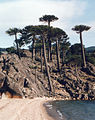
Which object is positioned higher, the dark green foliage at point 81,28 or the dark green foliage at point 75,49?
the dark green foliage at point 81,28

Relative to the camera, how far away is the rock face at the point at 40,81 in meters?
52.3

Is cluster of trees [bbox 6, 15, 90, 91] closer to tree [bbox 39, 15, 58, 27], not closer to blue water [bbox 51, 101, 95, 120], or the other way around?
tree [bbox 39, 15, 58, 27]

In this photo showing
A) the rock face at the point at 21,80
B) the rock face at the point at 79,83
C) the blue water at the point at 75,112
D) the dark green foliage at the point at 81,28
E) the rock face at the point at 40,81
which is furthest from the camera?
the dark green foliage at the point at 81,28

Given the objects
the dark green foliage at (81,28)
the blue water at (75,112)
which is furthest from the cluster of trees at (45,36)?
the blue water at (75,112)

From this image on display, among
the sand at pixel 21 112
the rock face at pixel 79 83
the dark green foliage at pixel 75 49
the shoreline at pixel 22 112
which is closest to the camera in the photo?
the sand at pixel 21 112

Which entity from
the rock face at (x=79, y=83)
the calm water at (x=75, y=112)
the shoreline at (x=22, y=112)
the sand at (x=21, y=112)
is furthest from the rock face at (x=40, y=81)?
the sand at (x=21, y=112)

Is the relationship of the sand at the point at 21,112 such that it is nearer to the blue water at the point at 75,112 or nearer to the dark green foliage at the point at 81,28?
the blue water at the point at 75,112

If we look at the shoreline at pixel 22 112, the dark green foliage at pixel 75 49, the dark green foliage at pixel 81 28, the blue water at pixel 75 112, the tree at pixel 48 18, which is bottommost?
the blue water at pixel 75 112

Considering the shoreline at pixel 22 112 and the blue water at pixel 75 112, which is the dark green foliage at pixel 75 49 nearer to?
the blue water at pixel 75 112

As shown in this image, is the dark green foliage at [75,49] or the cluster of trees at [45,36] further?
the dark green foliage at [75,49]

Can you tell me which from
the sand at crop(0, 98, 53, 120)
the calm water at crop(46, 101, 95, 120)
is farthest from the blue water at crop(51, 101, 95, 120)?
the sand at crop(0, 98, 53, 120)

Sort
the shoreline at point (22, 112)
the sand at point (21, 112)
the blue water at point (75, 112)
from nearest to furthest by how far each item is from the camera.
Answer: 1. the sand at point (21, 112)
2. the shoreline at point (22, 112)
3. the blue water at point (75, 112)

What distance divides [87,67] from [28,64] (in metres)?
22.5

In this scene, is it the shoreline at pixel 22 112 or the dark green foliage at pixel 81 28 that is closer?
the shoreline at pixel 22 112
